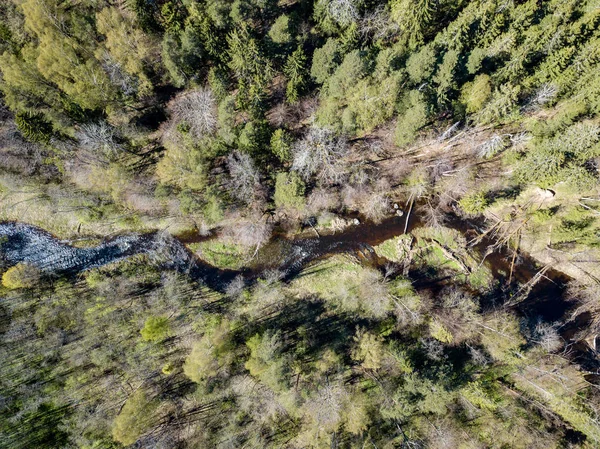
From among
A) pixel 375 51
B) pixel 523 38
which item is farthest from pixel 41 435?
pixel 523 38

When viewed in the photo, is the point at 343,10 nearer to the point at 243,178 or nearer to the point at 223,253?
the point at 243,178

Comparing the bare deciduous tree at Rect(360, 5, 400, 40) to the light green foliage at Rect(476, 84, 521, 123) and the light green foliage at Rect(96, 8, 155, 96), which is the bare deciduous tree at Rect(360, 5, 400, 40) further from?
the light green foliage at Rect(96, 8, 155, 96)

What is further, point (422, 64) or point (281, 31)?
point (281, 31)

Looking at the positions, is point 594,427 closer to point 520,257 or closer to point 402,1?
point 520,257

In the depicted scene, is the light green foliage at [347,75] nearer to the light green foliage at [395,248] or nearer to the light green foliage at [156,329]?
the light green foliage at [395,248]

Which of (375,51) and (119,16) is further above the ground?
(119,16)

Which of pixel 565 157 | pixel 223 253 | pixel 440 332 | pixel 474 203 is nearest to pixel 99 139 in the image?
pixel 223 253

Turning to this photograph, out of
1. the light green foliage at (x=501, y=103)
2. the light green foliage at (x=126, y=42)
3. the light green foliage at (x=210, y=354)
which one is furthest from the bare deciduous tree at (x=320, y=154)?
the light green foliage at (x=210, y=354)
